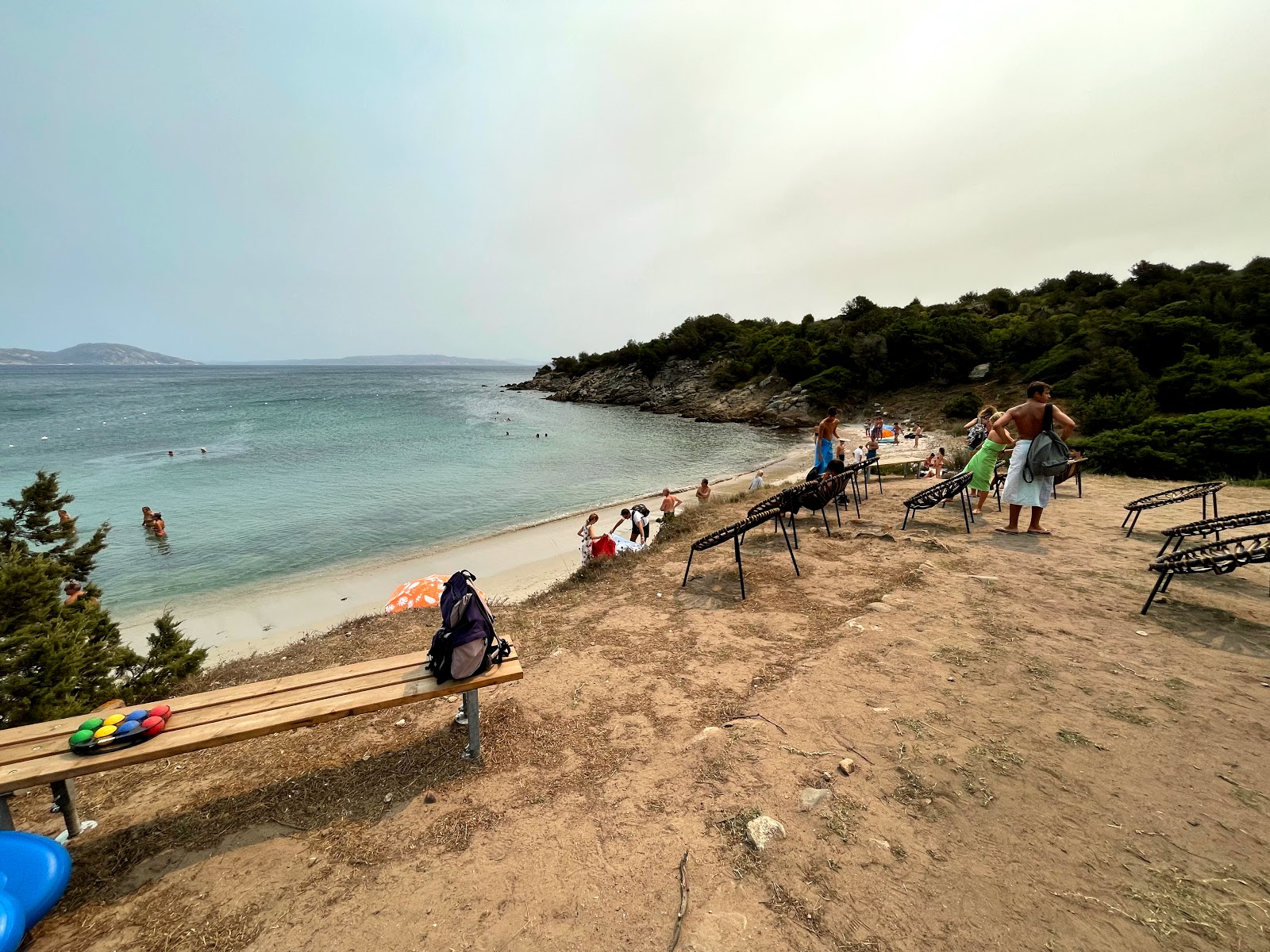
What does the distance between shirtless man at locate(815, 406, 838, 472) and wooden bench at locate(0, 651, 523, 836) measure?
304 inches

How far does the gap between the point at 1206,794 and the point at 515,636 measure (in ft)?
17.9

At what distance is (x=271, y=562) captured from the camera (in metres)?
13.2

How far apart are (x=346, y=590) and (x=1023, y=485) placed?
12.7 meters

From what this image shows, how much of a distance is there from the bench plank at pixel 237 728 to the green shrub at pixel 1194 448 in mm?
14674

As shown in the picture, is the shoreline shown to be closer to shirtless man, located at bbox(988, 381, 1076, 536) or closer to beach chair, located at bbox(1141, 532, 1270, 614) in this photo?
shirtless man, located at bbox(988, 381, 1076, 536)

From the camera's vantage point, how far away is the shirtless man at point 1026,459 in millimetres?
7160

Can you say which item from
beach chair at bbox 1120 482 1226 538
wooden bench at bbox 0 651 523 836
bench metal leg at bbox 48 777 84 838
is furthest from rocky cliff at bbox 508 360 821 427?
bench metal leg at bbox 48 777 84 838

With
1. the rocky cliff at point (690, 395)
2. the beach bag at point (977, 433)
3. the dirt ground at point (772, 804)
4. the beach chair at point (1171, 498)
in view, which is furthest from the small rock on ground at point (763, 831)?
the rocky cliff at point (690, 395)

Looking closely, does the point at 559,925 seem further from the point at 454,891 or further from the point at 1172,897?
the point at 1172,897

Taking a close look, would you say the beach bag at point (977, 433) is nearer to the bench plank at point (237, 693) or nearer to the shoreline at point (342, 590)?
the shoreline at point (342, 590)

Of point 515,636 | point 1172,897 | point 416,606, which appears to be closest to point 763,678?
point 1172,897

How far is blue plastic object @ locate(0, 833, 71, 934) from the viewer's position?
8.13 ft

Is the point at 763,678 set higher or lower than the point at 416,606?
higher

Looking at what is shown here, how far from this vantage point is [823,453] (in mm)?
10016
